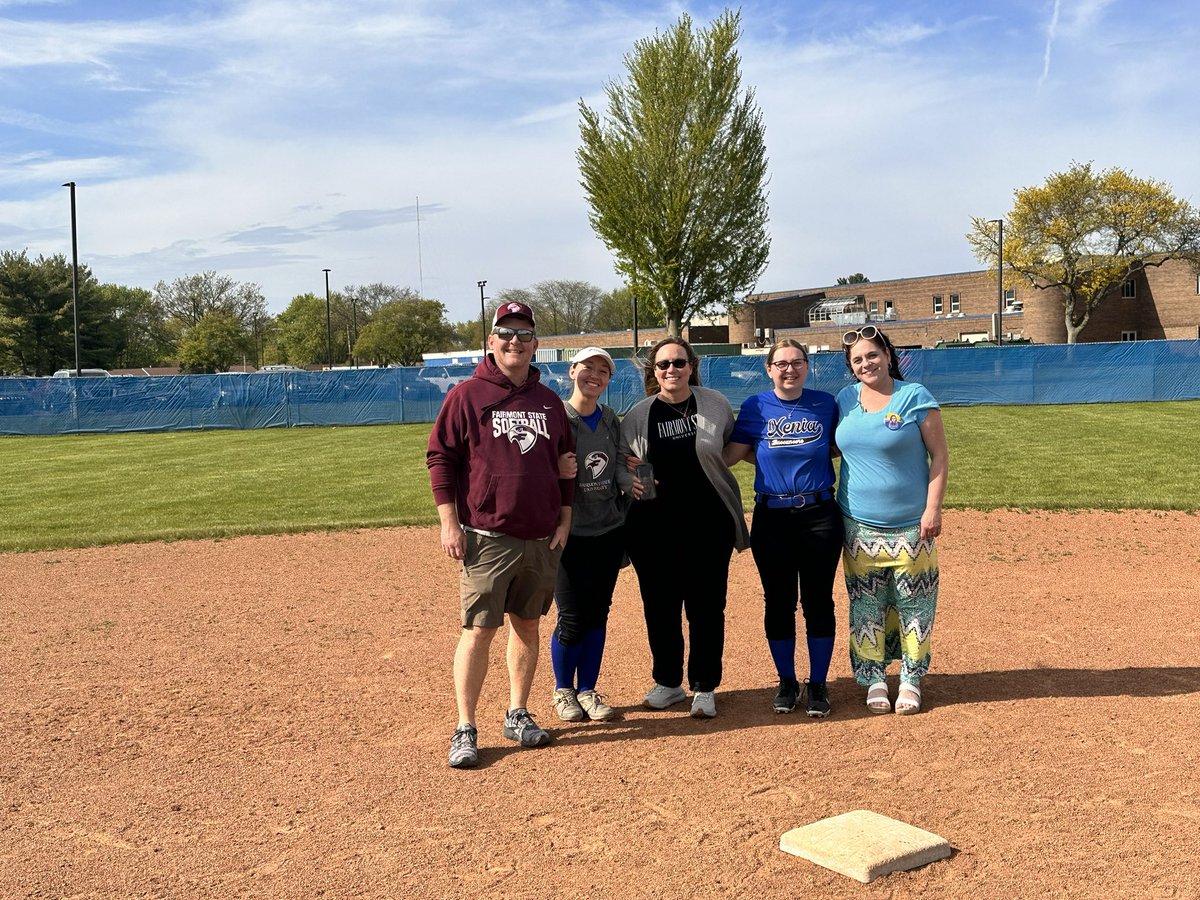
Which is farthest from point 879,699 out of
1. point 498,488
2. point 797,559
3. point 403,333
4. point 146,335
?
point 146,335

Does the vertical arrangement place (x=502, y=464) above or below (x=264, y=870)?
above

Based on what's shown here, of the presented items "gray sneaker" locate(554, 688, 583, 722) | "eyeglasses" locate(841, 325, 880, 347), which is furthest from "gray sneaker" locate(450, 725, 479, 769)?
"eyeglasses" locate(841, 325, 880, 347)

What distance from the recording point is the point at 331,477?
52.5 ft

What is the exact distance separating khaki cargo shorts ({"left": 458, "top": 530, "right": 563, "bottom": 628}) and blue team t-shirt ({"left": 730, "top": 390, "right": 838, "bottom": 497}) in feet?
3.68

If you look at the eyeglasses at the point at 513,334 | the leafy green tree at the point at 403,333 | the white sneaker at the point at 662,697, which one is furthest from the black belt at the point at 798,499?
the leafy green tree at the point at 403,333

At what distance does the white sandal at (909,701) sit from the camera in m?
4.95

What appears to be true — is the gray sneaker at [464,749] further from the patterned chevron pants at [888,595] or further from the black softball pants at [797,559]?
the patterned chevron pants at [888,595]

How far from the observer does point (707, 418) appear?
15.8 ft

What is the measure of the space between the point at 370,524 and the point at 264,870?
765 cm

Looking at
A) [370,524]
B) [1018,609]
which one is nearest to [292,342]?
[370,524]

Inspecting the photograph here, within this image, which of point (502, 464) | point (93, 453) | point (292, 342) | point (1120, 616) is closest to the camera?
point (502, 464)

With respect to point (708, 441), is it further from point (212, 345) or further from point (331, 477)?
point (212, 345)

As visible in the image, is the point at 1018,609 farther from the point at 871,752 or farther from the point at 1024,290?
the point at 1024,290

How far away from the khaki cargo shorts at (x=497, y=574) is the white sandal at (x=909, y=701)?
184 cm
